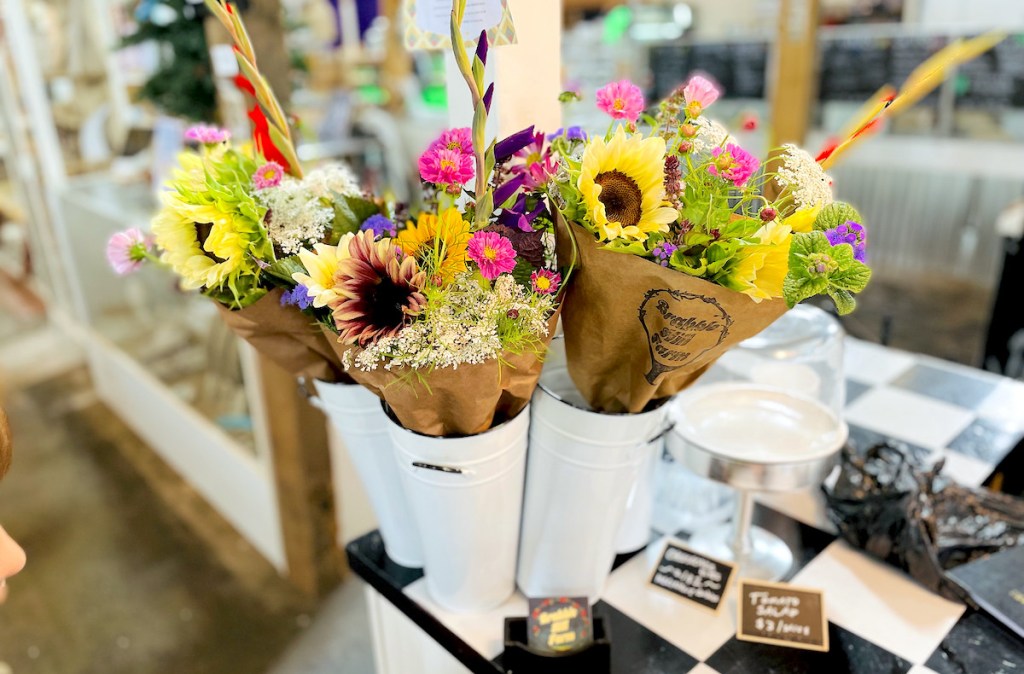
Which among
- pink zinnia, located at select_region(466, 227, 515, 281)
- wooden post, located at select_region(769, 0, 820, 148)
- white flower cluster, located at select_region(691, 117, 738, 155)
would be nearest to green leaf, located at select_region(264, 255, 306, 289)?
pink zinnia, located at select_region(466, 227, 515, 281)

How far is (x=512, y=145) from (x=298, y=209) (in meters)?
0.27

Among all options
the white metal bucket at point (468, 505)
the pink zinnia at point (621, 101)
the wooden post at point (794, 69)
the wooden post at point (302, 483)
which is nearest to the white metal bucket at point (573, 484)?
the white metal bucket at point (468, 505)

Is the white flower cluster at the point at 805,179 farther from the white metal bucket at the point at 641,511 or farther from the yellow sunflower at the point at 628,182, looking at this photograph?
the white metal bucket at the point at 641,511

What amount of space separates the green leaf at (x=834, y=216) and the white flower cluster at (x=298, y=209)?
1.77ft

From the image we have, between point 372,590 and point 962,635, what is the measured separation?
89 cm

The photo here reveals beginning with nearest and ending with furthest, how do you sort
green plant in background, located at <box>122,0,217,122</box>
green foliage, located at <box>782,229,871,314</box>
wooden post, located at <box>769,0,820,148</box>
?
green foliage, located at <box>782,229,871,314</box> → green plant in background, located at <box>122,0,217,122</box> → wooden post, located at <box>769,0,820,148</box>

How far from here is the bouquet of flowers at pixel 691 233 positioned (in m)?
0.73

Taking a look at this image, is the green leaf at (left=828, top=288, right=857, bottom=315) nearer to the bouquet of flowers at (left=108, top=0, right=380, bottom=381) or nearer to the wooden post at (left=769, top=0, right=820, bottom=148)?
the bouquet of flowers at (left=108, top=0, right=380, bottom=381)

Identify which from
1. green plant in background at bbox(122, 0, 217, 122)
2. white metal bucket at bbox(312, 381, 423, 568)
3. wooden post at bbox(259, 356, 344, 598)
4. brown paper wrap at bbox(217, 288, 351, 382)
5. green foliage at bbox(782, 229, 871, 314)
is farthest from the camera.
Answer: green plant in background at bbox(122, 0, 217, 122)

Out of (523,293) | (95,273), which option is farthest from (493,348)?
(95,273)

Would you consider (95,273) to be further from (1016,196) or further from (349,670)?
(1016,196)

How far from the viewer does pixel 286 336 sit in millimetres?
973

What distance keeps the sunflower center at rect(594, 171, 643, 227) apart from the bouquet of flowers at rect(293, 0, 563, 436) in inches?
3.9

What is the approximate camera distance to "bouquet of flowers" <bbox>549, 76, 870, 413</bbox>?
732 millimetres
